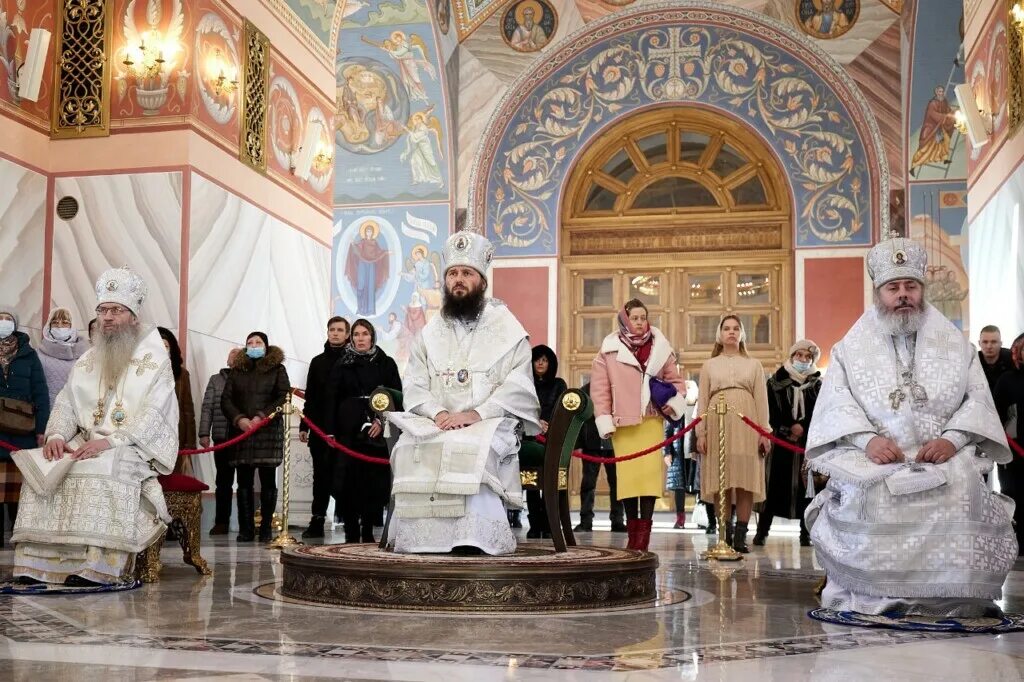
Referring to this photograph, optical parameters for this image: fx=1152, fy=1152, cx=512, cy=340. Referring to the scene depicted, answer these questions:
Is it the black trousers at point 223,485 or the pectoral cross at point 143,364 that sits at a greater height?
the pectoral cross at point 143,364

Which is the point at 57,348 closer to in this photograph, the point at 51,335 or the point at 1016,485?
the point at 51,335

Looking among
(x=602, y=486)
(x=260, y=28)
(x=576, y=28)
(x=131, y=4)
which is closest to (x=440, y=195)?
(x=576, y=28)

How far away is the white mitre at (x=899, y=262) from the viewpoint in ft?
16.7

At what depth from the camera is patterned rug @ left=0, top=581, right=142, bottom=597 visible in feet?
16.9

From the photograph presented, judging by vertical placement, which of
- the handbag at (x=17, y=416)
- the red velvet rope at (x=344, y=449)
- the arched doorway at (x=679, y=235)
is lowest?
the red velvet rope at (x=344, y=449)

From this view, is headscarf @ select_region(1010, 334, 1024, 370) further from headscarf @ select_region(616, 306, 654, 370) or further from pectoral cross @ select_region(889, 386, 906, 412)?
pectoral cross @ select_region(889, 386, 906, 412)

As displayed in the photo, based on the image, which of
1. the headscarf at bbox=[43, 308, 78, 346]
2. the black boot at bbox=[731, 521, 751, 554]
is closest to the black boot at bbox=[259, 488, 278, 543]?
the headscarf at bbox=[43, 308, 78, 346]

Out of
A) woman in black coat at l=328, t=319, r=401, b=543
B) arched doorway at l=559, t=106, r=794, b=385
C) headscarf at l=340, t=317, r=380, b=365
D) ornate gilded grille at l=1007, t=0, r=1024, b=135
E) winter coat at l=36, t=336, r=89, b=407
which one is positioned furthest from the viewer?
arched doorway at l=559, t=106, r=794, b=385

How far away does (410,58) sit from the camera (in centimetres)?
1596

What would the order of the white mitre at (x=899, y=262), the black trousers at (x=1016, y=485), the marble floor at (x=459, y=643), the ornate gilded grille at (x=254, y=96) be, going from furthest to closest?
the ornate gilded grille at (x=254, y=96)
the black trousers at (x=1016, y=485)
the white mitre at (x=899, y=262)
the marble floor at (x=459, y=643)

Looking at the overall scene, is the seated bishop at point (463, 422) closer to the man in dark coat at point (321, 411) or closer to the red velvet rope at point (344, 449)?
the red velvet rope at point (344, 449)

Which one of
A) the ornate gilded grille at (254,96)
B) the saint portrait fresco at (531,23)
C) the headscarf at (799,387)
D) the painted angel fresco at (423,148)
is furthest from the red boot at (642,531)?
the saint portrait fresco at (531,23)

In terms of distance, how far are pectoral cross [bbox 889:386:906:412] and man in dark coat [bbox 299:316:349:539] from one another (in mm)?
4517

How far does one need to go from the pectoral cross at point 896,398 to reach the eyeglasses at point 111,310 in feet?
12.3
